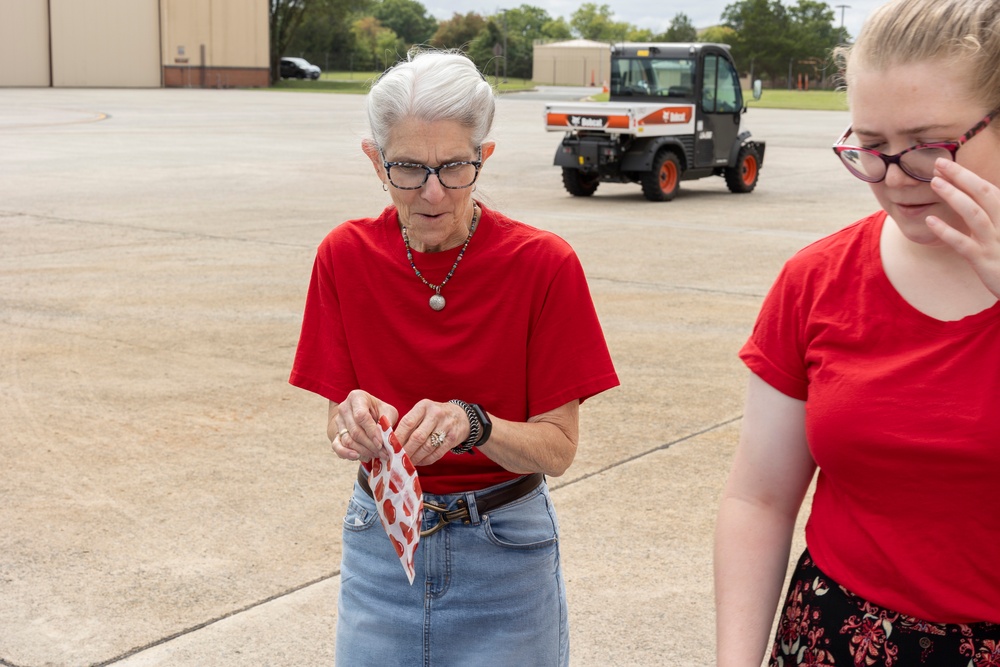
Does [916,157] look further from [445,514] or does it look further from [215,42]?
[215,42]

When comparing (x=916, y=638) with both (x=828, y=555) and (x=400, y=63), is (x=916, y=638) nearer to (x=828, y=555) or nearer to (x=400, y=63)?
(x=828, y=555)

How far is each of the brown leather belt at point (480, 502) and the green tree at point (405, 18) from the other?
129927 millimetres

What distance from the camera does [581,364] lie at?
2195mm

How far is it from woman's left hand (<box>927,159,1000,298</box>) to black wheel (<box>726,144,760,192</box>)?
1676cm

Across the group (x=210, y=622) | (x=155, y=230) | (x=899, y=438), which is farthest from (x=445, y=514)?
(x=155, y=230)

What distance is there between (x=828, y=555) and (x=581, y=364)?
634mm

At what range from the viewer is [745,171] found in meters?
18.3

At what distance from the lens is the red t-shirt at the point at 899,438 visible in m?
1.58

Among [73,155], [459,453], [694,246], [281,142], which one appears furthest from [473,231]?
[281,142]

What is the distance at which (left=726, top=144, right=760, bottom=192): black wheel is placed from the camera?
58.7 ft

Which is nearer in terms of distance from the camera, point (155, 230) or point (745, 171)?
point (155, 230)

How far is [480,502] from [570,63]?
316 ft

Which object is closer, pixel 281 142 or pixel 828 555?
pixel 828 555

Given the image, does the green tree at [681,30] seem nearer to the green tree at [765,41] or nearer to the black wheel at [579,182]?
the green tree at [765,41]
